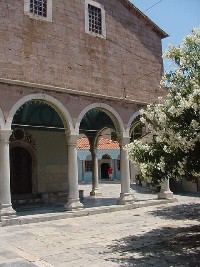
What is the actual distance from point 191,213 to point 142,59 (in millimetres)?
A: 7293

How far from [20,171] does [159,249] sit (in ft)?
32.8

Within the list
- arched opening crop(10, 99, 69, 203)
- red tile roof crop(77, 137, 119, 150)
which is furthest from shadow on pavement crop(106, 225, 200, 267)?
red tile roof crop(77, 137, 119, 150)

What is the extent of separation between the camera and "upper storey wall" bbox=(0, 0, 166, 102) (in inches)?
468

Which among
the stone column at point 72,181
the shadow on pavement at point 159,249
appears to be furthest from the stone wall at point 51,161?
the shadow on pavement at point 159,249

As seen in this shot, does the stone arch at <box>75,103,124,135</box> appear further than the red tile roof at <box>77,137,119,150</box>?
No

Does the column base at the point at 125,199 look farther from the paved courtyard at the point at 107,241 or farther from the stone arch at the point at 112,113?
the stone arch at the point at 112,113

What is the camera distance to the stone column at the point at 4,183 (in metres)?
10.9

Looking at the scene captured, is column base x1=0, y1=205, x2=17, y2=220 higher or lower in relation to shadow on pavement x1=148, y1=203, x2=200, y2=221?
higher

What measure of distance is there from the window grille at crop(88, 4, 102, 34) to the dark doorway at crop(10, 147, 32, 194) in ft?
20.7

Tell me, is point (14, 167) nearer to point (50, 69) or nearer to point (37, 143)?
point (37, 143)

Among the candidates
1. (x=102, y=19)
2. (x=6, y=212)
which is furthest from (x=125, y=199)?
(x=102, y=19)

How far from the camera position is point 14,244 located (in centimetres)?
834

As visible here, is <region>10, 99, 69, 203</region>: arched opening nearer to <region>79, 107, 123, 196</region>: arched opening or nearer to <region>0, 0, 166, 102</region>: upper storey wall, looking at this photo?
<region>79, 107, 123, 196</region>: arched opening

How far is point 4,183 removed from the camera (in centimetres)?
1112
